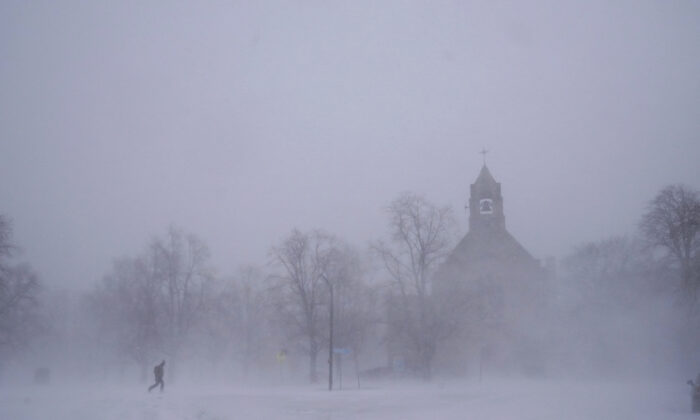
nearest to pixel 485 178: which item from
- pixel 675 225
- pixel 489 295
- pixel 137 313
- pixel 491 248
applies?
pixel 491 248

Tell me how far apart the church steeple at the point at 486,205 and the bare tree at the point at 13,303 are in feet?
125

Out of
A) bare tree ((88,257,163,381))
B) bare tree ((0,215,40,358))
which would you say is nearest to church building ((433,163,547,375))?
bare tree ((88,257,163,381))

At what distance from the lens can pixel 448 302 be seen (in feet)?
130

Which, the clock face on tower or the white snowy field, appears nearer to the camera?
the white snowy field

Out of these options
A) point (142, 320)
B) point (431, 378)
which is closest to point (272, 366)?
point (142, 320)

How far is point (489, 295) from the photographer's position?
1880 inches

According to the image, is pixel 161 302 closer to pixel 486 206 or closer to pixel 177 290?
pixel 177 290

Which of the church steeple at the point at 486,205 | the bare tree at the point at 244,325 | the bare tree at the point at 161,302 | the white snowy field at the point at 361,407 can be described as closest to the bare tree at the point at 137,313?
the bare tree at the point at 161,302

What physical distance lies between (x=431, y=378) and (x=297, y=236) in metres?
14.8

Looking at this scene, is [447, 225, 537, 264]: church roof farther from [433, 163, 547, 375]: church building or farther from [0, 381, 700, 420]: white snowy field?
[0, 381, 700, 420]: white snowy field

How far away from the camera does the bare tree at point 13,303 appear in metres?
32.9

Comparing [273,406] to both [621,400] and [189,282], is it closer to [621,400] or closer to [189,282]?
[621,400]

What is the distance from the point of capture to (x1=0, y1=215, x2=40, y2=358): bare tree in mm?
32928

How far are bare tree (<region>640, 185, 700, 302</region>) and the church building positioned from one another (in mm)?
12721
